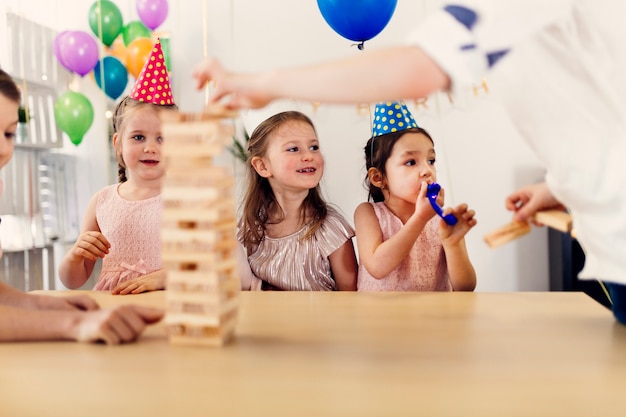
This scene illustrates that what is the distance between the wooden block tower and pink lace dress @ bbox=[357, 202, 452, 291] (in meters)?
0.74

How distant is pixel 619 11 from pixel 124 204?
1.19m

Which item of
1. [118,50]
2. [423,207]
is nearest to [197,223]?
[423,207]

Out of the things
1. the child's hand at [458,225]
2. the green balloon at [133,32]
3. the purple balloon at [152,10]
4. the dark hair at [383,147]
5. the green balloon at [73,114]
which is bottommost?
the child's hand at [458,225]

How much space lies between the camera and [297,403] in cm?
48

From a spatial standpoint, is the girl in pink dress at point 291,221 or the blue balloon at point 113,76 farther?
the blue balloon at point 113,76

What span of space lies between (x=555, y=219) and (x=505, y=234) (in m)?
0.05

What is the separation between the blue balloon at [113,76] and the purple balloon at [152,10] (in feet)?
0.79

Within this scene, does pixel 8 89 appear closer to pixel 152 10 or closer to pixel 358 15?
pixel 358 15

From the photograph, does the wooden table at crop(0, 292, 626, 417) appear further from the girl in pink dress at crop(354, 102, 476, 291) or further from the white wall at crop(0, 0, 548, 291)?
the white wall at crop(0, 0, 548, 291)

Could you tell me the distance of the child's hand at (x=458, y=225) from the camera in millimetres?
988

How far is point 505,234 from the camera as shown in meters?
0.67

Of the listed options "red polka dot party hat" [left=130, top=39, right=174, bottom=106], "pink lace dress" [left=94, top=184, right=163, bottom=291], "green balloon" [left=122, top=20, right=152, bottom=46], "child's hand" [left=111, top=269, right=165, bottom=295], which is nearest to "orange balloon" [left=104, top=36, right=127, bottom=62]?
"green balloon" [left=122, top=20, right=152, bottom=46]

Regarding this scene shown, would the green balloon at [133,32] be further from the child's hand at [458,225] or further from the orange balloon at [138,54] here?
the child's hand at [458,225]

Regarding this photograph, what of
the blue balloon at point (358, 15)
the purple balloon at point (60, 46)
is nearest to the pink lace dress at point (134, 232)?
the blue balloon at point (358, 15)
